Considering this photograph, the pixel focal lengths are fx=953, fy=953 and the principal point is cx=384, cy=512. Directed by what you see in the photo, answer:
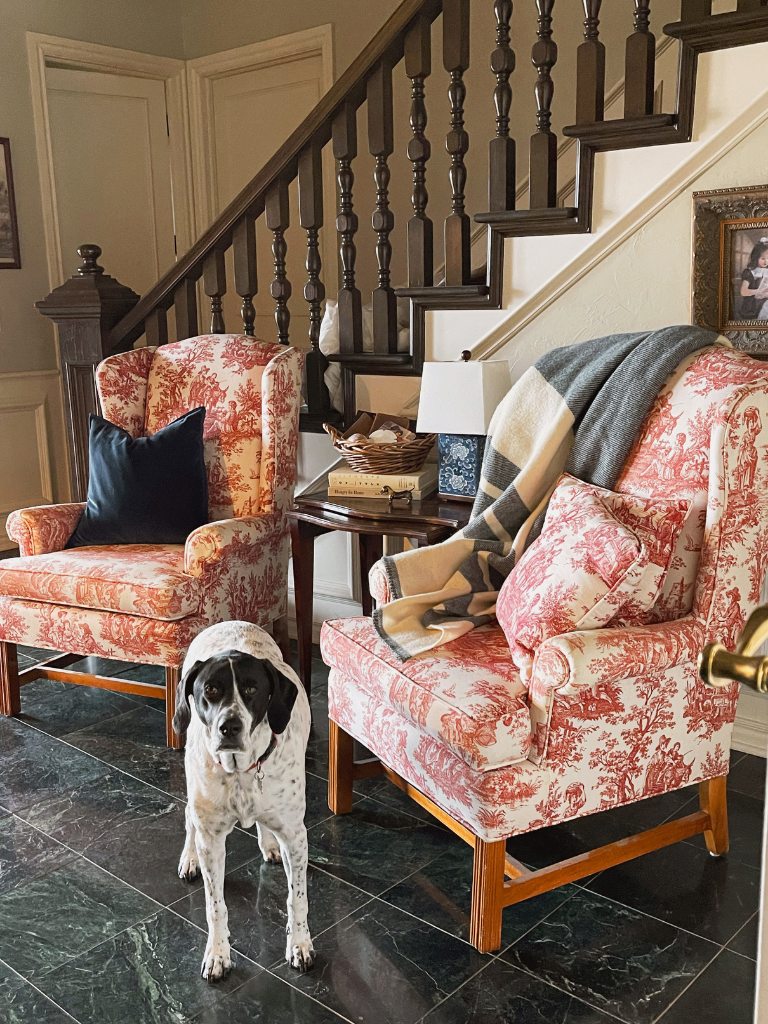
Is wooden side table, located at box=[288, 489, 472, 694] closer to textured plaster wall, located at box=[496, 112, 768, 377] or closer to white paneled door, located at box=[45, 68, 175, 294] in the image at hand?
textured plaster wall, located at box=[496, 112, 768, 377]

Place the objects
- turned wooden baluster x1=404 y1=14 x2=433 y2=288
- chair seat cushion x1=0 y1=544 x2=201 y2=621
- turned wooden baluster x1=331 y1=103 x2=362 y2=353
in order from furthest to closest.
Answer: turned wooden baluster x1=331 y1=103 x2=362 y2=353 < turned wooden baluster x1=404 y1=14 x2=433 y2=288 < chair seat cushion x1=0 y1=544 x2=201 y2=621

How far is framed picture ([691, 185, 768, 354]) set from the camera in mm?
2340

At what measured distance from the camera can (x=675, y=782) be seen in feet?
6.46

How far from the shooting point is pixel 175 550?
2.88m

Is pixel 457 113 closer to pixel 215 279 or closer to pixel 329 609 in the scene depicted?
pixel 215 279

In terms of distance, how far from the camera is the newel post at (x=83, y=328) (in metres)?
3.54

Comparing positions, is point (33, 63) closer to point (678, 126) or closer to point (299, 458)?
point (299, 458)

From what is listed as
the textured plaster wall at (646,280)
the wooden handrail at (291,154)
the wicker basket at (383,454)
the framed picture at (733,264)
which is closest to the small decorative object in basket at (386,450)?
the wicker basket at (383,454)

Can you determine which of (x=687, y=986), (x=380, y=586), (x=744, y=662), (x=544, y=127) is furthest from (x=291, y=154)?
(x=744, y=662)

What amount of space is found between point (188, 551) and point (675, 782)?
143 centimetres

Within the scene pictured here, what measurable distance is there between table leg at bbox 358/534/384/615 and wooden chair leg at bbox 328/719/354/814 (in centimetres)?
82

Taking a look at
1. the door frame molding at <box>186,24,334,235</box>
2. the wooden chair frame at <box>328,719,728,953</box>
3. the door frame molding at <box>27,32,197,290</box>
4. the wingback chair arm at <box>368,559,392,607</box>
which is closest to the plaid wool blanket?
the wingback chair arm at <box>368,559,392,607</box>

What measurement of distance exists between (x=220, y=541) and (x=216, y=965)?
1220 millimetres

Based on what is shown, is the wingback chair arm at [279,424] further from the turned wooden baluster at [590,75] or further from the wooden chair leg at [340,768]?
the turned wooden baluster at [590,75]
